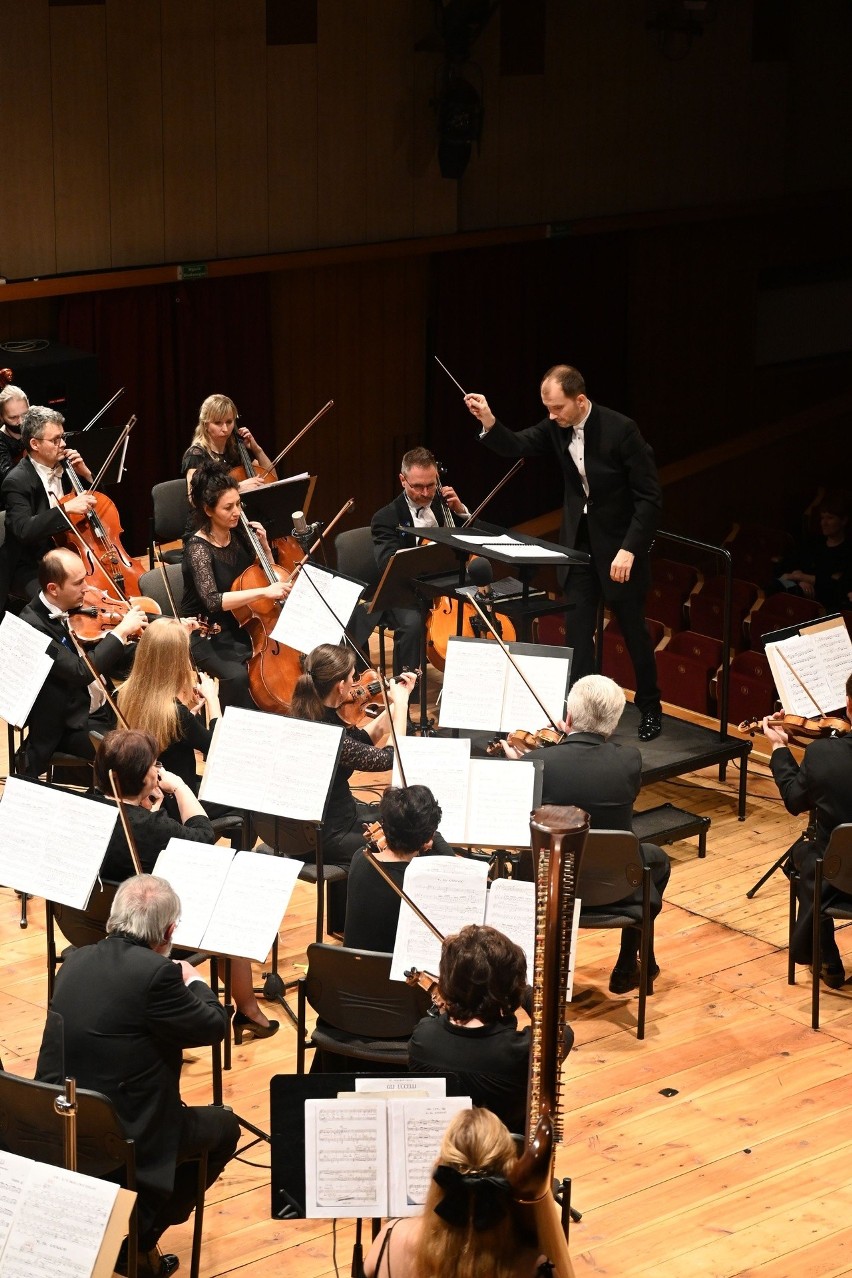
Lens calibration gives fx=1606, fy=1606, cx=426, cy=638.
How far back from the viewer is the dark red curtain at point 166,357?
31.8 ft

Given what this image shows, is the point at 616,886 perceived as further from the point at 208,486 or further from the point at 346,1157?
the point at 208,486

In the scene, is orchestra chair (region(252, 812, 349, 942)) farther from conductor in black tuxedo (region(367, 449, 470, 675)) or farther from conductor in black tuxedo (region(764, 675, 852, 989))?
conductor in black tuxedo (region(367, 449, 470, 675))

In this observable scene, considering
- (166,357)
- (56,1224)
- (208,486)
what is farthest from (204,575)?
(56,1224)

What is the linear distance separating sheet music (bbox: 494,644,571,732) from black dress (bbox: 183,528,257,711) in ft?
4.86

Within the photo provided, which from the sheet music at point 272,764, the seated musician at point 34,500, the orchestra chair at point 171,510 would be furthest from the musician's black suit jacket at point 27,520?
the sheet music at point 272,764

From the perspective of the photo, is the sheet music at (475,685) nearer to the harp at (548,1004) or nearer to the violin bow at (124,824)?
the violin bow at (124,824)

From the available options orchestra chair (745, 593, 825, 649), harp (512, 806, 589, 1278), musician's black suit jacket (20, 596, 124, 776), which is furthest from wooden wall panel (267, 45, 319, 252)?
harp (512, 806, 589, 1278)

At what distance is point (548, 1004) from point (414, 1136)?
1.07m

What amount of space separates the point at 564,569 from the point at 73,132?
4.40 metres

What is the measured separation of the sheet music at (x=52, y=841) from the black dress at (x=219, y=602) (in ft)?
7.54

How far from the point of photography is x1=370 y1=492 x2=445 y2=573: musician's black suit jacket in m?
7.33

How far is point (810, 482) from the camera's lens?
12.5 m

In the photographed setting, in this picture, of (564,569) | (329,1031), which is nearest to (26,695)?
(329,1031)

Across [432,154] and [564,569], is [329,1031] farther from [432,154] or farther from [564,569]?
[432,154]
